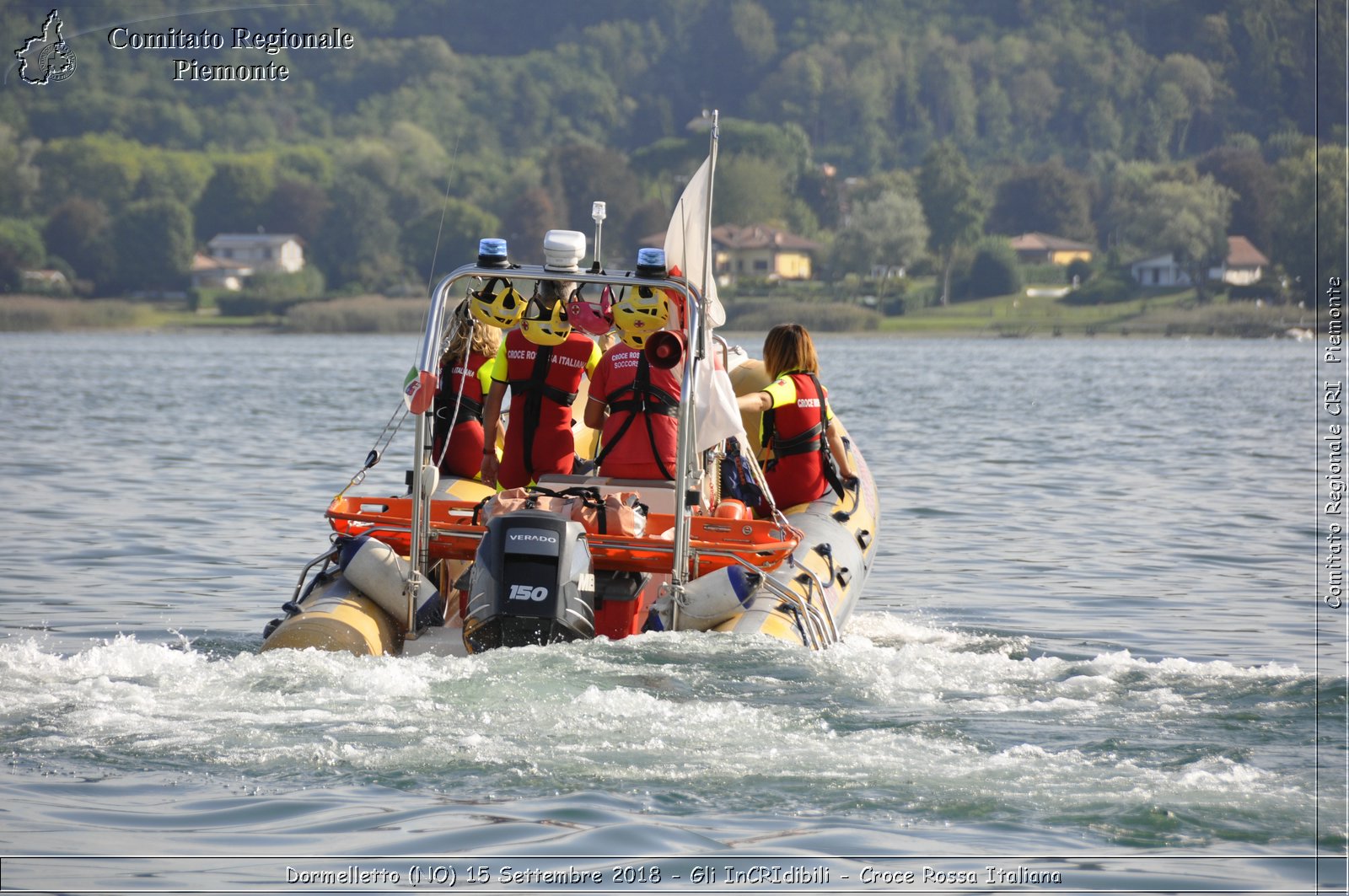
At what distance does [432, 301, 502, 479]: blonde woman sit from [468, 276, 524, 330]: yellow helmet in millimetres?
759

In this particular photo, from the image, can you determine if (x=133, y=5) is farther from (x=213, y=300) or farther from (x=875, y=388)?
(x=875, y=388)

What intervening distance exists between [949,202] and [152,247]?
1682 inches

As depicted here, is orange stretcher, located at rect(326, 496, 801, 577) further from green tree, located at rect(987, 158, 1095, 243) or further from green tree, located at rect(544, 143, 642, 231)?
green tree, located at rect(987, 158, 1095, 243)

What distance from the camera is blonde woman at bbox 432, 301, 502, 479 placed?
8297mm

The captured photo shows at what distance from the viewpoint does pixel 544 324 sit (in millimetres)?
7621

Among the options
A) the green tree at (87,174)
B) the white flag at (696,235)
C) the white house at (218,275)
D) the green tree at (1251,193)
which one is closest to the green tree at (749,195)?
the green tree at (1251,193)

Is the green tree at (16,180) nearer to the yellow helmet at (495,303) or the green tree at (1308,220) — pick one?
the green tree at (1308,220)

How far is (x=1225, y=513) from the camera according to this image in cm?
1366

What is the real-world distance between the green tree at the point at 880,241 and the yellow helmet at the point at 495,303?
79943mm

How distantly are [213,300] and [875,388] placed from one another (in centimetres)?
5364

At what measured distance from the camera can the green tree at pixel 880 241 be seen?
87.2 m

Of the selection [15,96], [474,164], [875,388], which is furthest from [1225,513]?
[15,96]

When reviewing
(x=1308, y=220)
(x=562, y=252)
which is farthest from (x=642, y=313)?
(x=1308, y=220)

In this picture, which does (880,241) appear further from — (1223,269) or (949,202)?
(1223,269)
